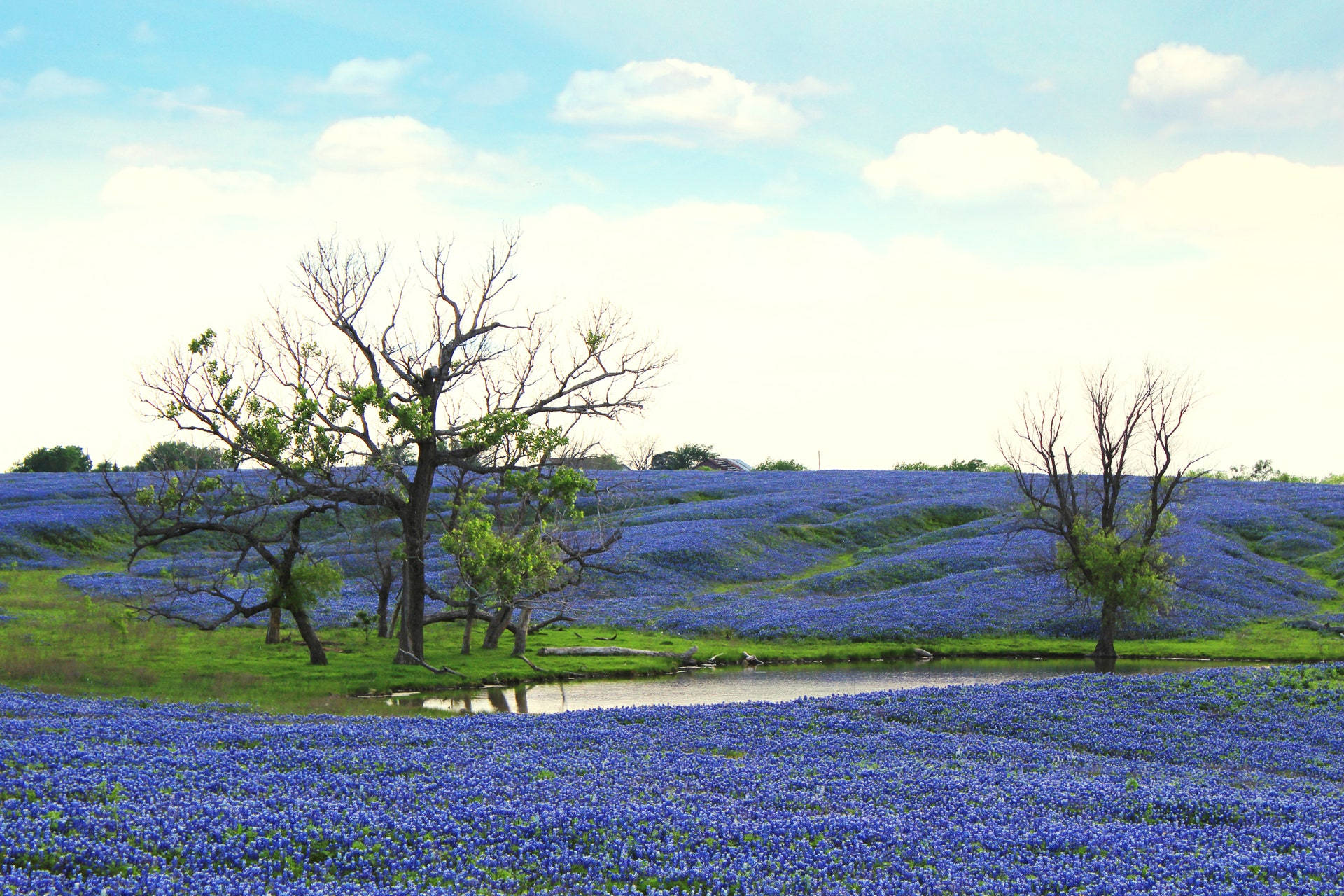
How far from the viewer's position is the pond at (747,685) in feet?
105

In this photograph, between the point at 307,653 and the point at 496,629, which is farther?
the point at 496,629

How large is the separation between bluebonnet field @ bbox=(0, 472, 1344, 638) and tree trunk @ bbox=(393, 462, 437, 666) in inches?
287

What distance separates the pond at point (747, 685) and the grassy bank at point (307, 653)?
1127 millimetres

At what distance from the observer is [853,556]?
69500 mm

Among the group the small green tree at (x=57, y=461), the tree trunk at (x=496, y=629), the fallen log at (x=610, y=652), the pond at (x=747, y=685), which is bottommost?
the pond at (x=747, y=685)

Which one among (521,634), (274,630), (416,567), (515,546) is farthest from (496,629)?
(515,546)

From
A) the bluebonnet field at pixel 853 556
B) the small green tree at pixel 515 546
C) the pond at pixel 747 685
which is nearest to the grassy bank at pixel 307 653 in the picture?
the pond at pixel 747 685

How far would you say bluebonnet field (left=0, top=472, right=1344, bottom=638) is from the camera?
5153cm

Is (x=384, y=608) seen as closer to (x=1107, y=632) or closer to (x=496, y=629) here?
(x=496, y=629)

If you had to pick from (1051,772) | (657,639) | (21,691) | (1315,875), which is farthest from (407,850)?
(657,639)

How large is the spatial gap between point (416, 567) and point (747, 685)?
13.4 m

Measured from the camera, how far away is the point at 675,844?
41.7ft

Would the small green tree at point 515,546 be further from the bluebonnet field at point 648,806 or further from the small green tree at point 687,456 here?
the small green tree at point 687,456

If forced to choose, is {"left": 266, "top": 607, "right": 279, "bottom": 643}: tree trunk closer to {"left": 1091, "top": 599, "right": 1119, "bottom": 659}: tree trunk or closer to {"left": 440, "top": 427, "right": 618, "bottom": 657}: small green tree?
{"left": 440, "top": 427, "right": 618, "bottom": 657}: small green tree
